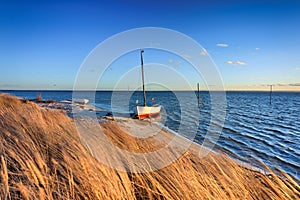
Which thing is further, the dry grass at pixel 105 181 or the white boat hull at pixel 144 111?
the white boat hull at pixel 144 111

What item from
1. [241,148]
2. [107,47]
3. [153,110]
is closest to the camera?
[107,47]

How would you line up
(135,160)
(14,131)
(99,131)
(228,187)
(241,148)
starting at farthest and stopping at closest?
(241,148) < (99,131) < (14,131) < (135,160) < (228,187)

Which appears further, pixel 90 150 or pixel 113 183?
pixel 90 150

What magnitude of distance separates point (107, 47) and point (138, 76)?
21582 mm

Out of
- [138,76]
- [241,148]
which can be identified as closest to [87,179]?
[241,148]

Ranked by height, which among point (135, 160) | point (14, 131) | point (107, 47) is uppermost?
point (107, 47)

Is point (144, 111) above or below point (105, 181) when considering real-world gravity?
below

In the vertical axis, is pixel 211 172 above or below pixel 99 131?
below

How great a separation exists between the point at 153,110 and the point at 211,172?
75.0 feet

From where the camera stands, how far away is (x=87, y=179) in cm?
269

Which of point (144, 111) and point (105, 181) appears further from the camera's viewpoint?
point (144, 111)

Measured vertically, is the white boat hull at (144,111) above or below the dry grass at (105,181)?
below

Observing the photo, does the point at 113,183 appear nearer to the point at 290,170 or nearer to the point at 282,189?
the point at 282,189

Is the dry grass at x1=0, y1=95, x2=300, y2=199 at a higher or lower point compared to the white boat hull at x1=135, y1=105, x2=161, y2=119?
higher
